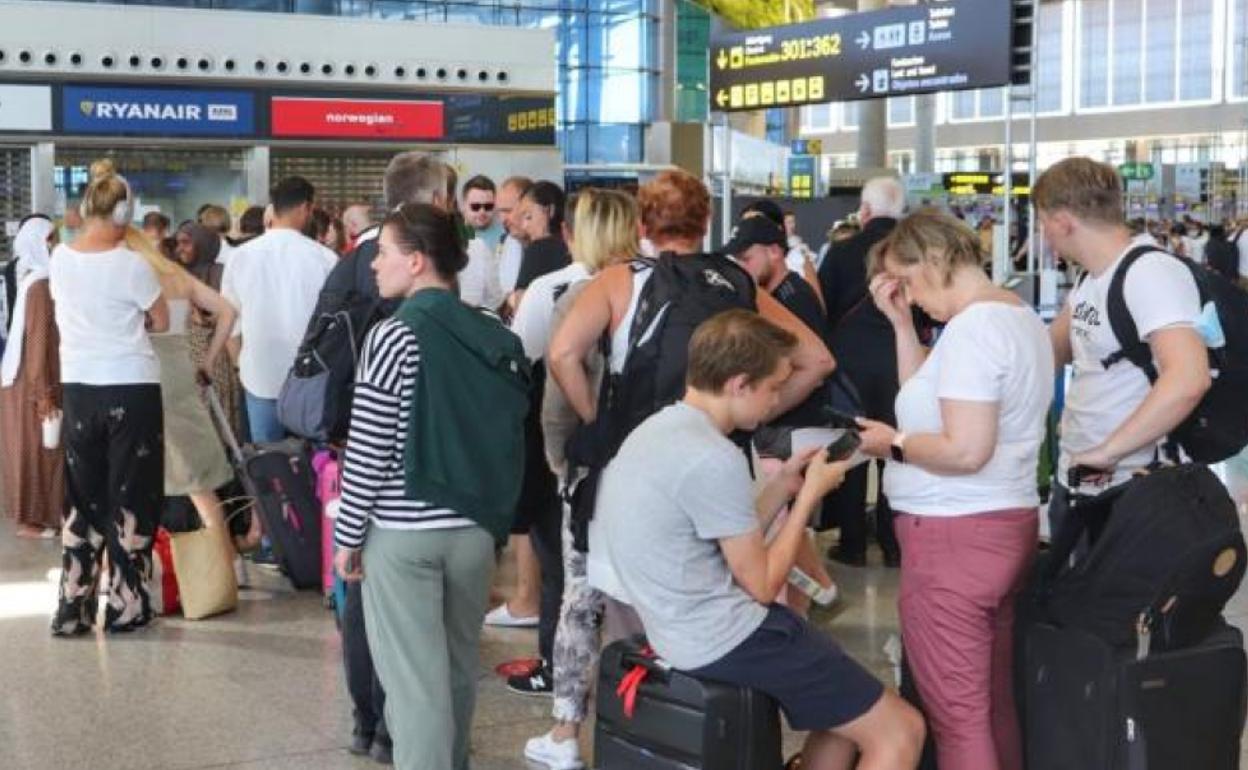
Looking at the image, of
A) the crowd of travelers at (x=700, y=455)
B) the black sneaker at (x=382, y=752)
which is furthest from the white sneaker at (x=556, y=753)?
the black sneaker at (x=382, y=752)

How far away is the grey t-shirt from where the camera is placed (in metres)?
3.57

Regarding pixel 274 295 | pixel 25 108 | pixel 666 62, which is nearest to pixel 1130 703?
pixel 274 295

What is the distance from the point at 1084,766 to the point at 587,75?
1522 inches

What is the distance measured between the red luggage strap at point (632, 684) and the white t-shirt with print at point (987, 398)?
713mm

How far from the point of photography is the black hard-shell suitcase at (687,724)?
3.65m

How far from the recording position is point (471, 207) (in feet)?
25.0

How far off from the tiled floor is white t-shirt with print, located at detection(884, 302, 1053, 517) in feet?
5.28

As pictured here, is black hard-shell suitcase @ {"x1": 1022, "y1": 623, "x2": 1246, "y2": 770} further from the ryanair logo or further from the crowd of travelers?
the ryanair logo

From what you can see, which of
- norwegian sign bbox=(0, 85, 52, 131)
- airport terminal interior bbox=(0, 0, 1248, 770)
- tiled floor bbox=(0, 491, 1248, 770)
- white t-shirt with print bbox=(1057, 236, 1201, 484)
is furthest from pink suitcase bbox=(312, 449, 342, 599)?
norwegian sign bbox=(0, 85, 52, 131)

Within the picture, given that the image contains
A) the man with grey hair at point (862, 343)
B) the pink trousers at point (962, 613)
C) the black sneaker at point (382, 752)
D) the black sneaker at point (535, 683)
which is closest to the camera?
the pink trousers at point (962, 613)

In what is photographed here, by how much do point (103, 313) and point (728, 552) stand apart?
327 cm

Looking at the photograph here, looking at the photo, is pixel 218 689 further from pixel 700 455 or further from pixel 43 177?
pixel 43 177

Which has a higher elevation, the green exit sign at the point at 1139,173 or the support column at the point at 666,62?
the support column at the point at 666,62

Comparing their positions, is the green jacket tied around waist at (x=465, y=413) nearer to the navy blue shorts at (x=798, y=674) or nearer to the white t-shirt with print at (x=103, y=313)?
the navy blue shorts at (x=798, y=674)
